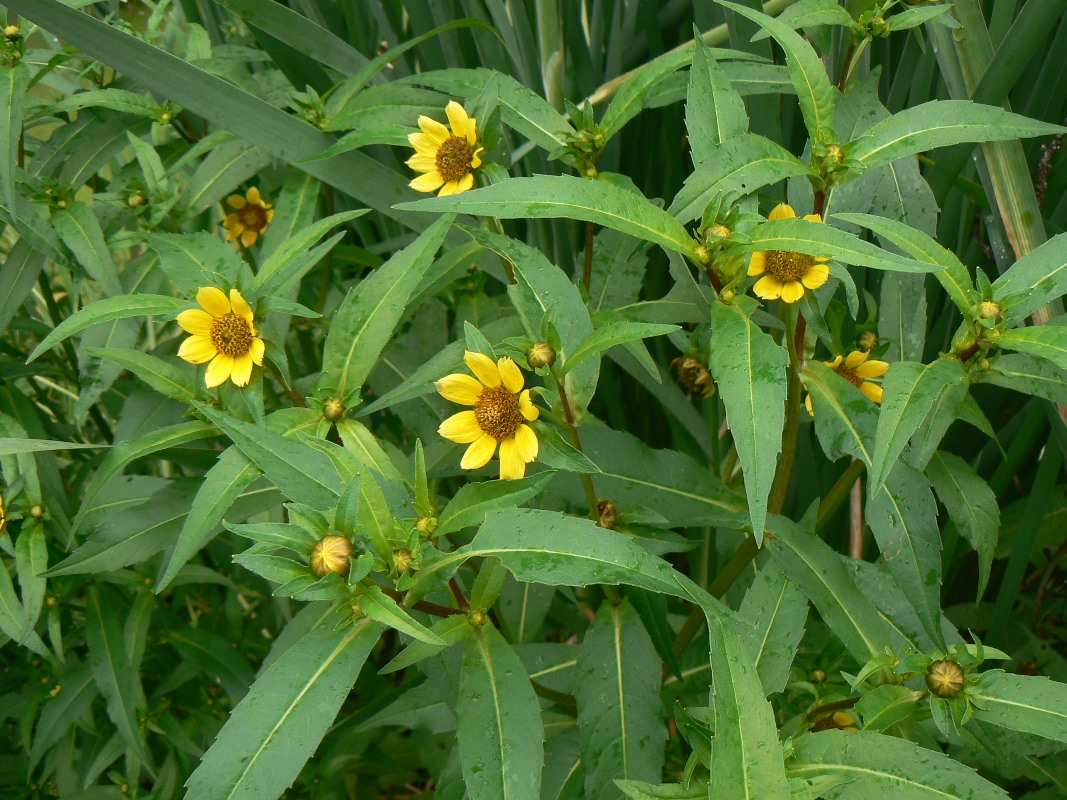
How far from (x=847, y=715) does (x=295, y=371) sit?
1059 millimetres

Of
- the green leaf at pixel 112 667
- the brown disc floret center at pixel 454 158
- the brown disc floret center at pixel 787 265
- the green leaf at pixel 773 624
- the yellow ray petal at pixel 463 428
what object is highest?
the brown disc floret center at pixel 454 158

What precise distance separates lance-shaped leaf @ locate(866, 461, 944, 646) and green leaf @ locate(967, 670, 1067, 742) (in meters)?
0.07

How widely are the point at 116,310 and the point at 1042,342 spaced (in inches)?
38.4

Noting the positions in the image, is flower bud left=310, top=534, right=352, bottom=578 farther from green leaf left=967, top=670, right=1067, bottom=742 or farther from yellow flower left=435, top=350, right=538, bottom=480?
green leaf left=967, top=670, right=1067, bottom=742

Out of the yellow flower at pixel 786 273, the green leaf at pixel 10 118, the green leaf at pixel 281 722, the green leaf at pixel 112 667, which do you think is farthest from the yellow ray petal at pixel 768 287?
the green leaf at pixel 112 667

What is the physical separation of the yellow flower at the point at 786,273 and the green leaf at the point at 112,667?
3.47 feet

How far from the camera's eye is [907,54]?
1.44 metres

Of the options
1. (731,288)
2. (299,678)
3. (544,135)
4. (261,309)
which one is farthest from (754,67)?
(299,678)

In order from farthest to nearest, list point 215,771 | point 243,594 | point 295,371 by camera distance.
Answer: point 243,594 < point 295,371 < point 215,771

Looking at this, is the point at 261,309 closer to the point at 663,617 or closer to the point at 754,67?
the point at 663,617

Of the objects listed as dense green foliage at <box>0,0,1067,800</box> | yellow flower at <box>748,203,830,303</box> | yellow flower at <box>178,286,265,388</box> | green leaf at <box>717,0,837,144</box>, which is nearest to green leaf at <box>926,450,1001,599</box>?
dense green foliage at <box>0,0,1067,800</box>

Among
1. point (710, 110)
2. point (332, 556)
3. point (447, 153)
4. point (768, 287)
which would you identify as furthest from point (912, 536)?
point (447, 153)

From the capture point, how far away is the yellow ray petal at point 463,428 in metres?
0.99

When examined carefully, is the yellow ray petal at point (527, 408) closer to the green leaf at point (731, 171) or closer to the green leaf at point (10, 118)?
the green leaf at point (731, 171)
